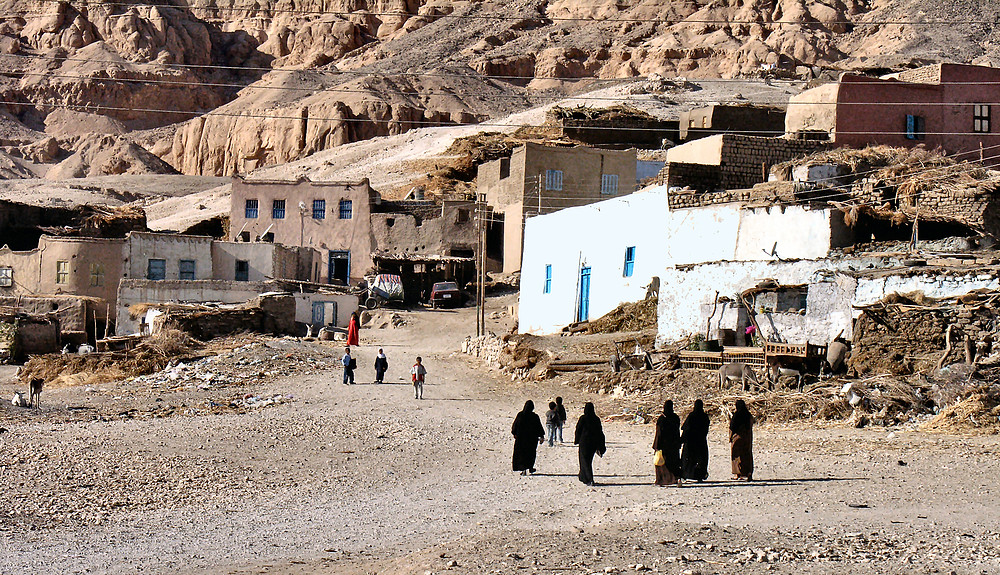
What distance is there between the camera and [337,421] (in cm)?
1873

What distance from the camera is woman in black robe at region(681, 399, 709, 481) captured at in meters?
12.3

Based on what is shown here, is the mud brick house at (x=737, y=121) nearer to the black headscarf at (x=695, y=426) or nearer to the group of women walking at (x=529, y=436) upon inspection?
the group of women walking at (x=529, y=436)

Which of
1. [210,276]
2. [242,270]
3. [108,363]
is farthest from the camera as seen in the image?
[242,270]

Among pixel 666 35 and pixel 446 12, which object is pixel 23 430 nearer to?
pixel 666 35

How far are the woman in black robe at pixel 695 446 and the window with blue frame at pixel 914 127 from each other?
2479cm

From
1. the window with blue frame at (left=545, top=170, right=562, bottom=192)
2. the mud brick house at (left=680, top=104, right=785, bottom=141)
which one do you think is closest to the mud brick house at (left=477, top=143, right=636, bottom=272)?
the window with blue frame at (left=545, top=170, right=562, bottom=192)

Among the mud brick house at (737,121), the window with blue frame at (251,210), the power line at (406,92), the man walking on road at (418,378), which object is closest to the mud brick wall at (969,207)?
the man walking on road at (418,378)

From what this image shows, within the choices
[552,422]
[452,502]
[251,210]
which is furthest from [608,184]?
[452,502]

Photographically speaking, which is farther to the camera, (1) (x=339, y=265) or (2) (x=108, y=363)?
(1) (x=339, y=265)

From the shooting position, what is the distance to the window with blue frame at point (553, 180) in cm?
3900

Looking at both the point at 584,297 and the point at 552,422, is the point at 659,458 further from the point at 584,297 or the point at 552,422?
the point at 584,297

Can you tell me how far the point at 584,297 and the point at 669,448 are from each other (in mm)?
15214

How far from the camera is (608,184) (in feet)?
130

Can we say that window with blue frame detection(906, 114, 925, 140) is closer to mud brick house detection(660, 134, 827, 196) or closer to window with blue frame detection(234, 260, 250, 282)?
mud brick house detection(660, 134, 827, 196)
